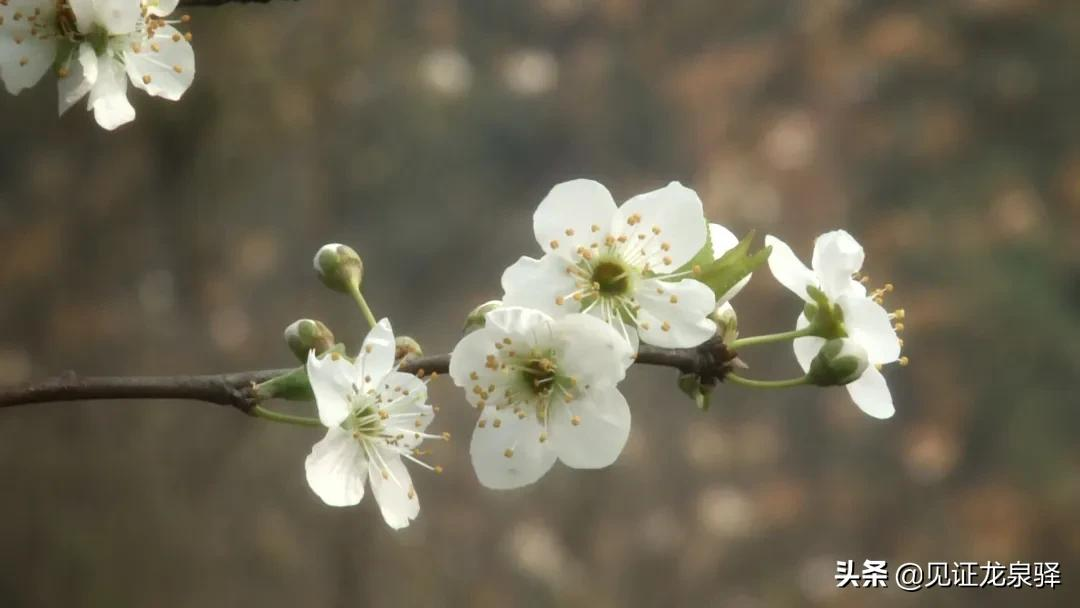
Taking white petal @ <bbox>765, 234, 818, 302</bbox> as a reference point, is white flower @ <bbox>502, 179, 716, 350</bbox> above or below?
below

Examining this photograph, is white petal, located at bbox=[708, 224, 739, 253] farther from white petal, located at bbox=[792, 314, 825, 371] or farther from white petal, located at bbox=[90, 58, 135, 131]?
white petal, located at bbox=[90, 58, 135, 131]

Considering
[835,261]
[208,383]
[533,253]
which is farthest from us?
[533,253]

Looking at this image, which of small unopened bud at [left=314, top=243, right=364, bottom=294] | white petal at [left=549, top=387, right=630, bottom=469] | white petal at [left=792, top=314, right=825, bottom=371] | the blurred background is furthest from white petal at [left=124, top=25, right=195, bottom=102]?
the blurred background

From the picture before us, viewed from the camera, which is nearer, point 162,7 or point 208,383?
point 208,383

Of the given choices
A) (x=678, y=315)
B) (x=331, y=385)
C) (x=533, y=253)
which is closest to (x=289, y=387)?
(x=331, y=385)

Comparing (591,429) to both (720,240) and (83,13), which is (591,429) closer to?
(720,240)

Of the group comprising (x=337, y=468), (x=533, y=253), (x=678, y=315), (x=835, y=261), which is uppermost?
(x=533, y=253)

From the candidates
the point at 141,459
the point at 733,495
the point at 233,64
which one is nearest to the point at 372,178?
the point at 233,64

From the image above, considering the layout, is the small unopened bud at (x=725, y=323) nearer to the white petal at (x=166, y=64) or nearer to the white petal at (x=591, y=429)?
the white petal at (x=591, y=429)
